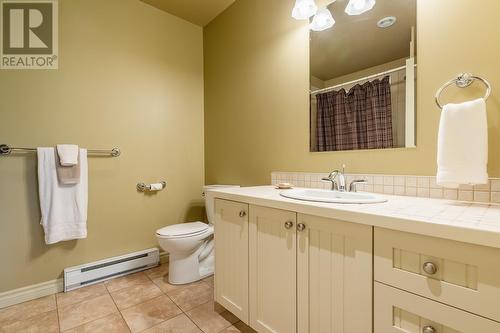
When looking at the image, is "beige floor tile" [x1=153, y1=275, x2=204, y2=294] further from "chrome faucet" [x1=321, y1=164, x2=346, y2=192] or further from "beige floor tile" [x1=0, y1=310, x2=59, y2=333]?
"chrome faucet" [x1=321, y1=164, x2=346, y2=192]

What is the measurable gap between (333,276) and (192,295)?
1210 mm

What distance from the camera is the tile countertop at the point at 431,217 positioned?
2.05ft

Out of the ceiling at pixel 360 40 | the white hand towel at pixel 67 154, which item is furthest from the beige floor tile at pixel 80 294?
the ceiling at pixel 360 40

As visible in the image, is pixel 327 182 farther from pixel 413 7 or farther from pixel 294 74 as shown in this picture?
pixel 413 7

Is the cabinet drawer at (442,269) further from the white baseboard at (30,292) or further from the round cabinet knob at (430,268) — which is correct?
the white baseboard at (30,292)

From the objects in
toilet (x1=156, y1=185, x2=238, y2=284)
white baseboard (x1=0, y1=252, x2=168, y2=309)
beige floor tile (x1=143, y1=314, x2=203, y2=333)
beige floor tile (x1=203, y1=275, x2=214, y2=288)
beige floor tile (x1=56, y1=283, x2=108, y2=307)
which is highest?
toilet (x1=156, y1=185, x2=238, y2=284)

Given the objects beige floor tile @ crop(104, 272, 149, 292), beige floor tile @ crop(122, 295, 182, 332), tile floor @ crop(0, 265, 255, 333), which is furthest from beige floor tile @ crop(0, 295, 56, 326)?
beige floor tile @ crop(122, 295, 182, 332)

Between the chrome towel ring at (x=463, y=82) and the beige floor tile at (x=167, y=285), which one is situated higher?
the chrome towel ring at (x=463, y=82)

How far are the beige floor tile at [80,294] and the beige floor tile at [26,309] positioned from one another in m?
0.04

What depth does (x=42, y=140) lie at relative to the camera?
177 cm

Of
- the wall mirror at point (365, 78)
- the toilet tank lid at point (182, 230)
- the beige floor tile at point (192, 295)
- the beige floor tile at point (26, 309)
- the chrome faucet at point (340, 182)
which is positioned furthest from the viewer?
the toilet tank lid at point (182, 230)

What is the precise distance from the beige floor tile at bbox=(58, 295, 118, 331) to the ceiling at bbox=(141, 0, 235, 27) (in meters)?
2.51

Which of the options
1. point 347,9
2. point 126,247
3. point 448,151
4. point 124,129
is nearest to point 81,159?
point 124,129

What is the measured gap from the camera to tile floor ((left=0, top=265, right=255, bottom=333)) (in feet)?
4.58
